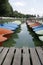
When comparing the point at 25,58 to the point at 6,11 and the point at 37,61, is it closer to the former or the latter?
the point at 37,61

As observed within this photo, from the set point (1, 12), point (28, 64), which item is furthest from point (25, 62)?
point (1, 12)

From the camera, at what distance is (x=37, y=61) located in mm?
4840

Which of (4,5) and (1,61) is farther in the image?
(4,5)

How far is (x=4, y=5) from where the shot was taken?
187 ft

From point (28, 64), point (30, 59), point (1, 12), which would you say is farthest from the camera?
point (1, 12)

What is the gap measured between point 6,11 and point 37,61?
53.0 meters

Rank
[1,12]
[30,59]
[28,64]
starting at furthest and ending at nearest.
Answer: [1,12] → [30,59] → [28,64]

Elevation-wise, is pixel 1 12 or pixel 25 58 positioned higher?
pixel 25 58

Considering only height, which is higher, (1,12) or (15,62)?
(15,62)

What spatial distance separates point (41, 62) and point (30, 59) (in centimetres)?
45

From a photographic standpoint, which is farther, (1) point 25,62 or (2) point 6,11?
(2) point 6,11

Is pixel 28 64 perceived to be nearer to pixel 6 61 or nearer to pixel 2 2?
pixel 6 61

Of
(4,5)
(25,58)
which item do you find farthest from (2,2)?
(25,58)

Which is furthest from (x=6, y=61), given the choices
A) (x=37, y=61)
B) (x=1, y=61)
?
(x=37, y=61)
